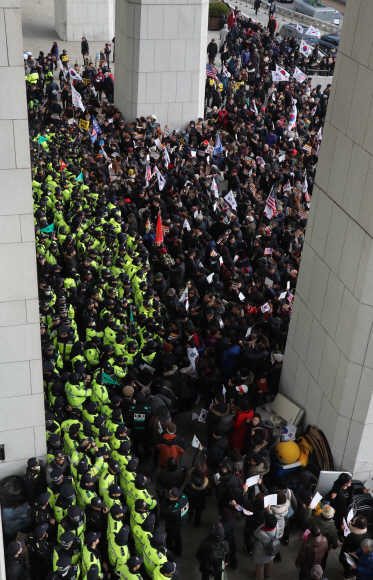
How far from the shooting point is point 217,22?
40.1 m

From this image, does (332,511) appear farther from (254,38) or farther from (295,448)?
(254,38)

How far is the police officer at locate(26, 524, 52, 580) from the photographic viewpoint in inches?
338

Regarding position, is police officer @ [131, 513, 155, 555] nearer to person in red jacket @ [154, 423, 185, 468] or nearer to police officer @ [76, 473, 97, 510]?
police officer @ [76, 473, 97, 510]

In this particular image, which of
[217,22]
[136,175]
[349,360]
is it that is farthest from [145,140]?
[217,22]

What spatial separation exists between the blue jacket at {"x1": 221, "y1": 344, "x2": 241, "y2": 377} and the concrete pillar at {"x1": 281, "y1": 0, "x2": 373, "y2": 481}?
1.12 m

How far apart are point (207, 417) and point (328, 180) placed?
4.19 metres

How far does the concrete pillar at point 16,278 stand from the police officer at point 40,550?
1.77 metres

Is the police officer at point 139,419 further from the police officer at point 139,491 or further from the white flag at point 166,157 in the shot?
the white flag at point 166,157

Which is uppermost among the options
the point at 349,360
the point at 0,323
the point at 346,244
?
the point at 346,244

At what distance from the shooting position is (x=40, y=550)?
8617 mm

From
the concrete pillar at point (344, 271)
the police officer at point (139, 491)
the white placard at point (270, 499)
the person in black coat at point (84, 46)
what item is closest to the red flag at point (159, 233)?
the concrete pillar at point (344, 271)

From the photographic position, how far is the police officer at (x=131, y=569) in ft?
26.9

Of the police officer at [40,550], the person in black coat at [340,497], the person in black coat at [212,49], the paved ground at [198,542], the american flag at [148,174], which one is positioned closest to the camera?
the police officer at [40,550]

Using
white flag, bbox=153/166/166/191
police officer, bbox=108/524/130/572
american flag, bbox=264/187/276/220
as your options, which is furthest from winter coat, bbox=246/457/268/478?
white flag, bbox=153/166/166/191
